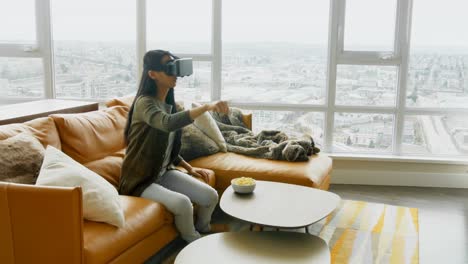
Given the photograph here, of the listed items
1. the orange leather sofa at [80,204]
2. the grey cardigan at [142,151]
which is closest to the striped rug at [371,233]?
the orange leather sofa at [80,204]

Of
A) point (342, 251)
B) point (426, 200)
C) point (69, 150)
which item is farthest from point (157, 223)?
point (426, 200)

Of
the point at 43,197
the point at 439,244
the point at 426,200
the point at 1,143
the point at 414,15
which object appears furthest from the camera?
the point at 414,15

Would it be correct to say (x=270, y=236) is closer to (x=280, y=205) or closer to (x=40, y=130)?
(x=280, y=205)

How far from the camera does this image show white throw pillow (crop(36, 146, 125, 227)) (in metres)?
2.32

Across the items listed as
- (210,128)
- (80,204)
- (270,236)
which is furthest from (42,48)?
(270,236)

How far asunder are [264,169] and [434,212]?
142cm

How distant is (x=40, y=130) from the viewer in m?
2.77

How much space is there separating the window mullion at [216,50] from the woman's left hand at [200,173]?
1536 millimetres

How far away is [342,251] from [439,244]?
683 millimetres

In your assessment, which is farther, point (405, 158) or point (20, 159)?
point (405, 158)

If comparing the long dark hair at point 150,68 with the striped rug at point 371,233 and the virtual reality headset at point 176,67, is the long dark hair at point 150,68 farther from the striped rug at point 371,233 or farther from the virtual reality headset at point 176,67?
the striped rug at point 371,233

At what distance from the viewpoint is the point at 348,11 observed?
462 centimetres

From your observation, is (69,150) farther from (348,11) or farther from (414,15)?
(414,15)

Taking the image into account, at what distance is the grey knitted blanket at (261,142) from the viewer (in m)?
3.82
